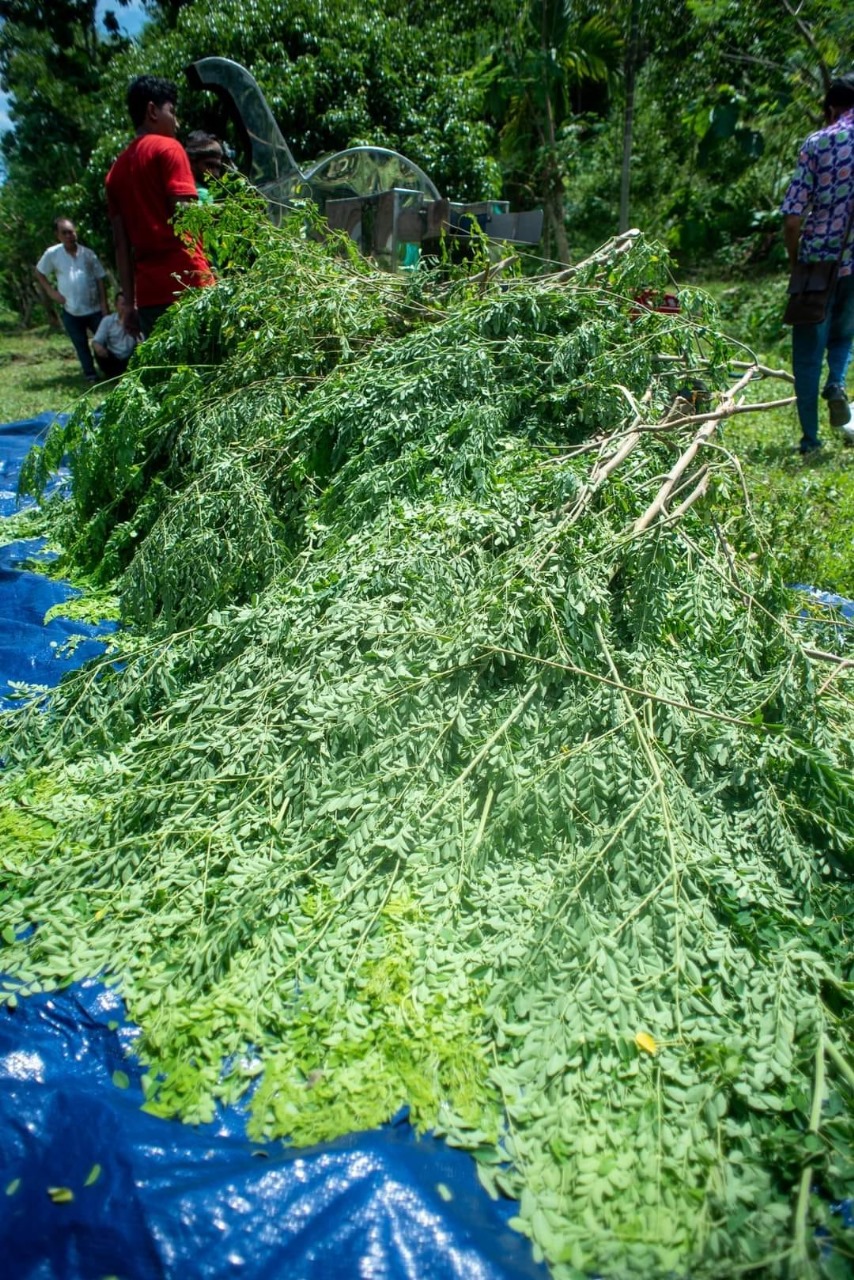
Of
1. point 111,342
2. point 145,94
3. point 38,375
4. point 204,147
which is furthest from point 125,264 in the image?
point 38,375

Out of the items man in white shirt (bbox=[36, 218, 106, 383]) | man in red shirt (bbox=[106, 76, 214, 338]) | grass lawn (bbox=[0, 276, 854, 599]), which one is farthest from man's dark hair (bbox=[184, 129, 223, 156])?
man in white shirt (bbox=[36, 218, 106, 383])

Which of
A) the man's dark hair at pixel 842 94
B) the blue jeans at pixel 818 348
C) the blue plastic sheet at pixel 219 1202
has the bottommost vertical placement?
the blue plastic sheet at pixel 219 1202

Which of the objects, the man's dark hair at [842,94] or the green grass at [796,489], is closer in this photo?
the green grass at [796,489]

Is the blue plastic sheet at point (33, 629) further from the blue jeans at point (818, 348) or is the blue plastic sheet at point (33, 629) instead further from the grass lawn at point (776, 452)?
the blue jeans at point (818, 348)

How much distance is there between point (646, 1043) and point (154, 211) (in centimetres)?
451

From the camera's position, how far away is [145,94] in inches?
171

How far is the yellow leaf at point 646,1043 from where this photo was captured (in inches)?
59.8

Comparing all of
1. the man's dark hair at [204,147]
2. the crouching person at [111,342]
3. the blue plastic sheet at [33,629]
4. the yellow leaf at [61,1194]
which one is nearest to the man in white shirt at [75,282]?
the crouching person at [111,342]

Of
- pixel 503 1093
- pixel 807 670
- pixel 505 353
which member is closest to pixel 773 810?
pixel 807 670

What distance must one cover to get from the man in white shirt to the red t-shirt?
14.0ft

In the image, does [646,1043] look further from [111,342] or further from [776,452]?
[111,342]

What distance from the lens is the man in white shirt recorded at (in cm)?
825

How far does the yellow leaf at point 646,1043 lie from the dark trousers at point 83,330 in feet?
29.0

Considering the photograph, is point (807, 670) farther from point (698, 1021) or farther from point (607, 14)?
point (607, 14)
